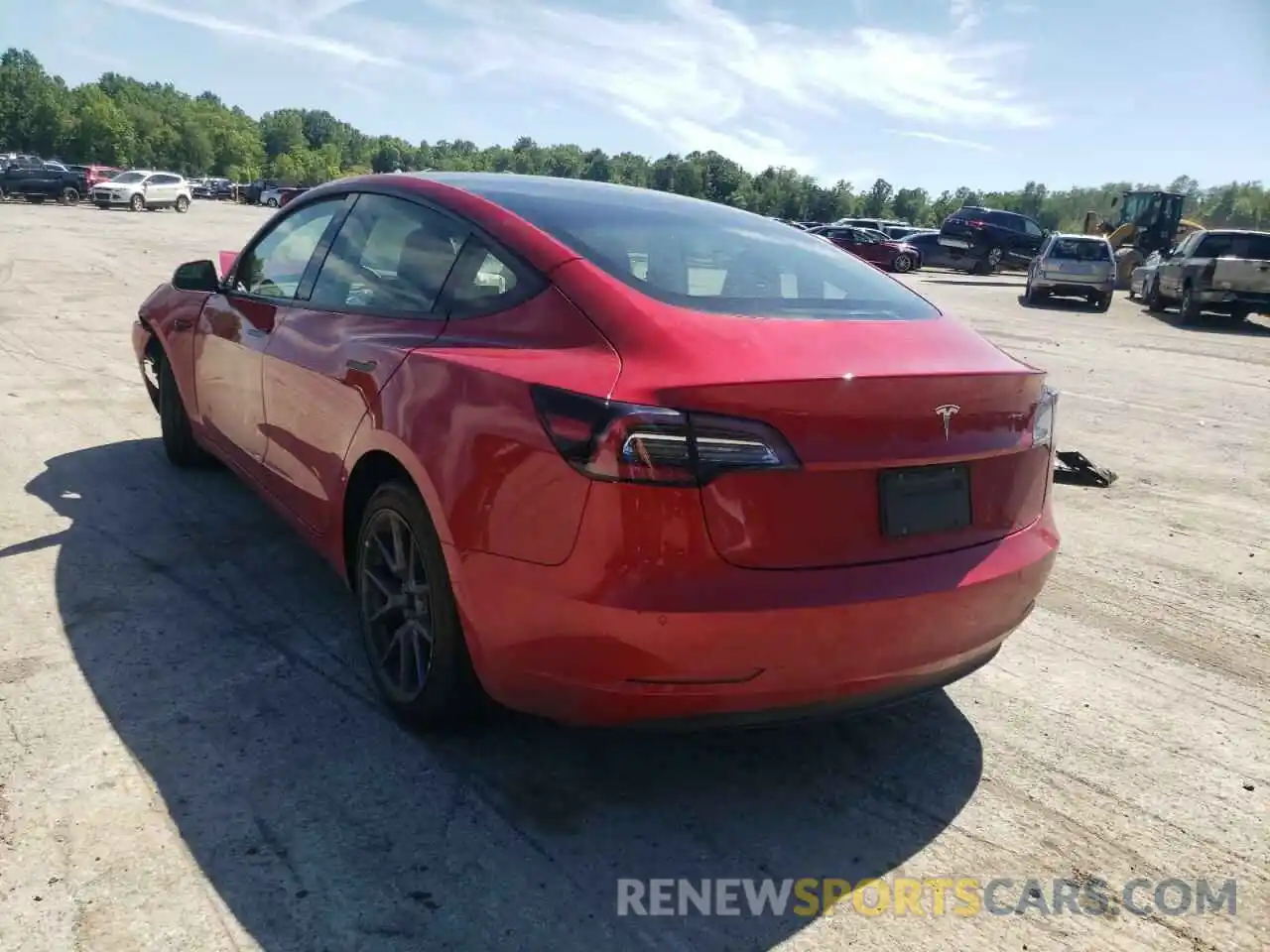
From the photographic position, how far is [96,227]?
28.5m

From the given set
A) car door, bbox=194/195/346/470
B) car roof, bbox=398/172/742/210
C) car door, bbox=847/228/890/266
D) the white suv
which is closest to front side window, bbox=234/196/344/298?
car door, bbox=194/195/346/470

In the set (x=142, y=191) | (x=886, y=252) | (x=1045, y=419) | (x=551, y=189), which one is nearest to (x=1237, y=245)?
(x=886, y=252)

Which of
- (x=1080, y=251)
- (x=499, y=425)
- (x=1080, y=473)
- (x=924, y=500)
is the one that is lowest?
(x=1080, y=473)

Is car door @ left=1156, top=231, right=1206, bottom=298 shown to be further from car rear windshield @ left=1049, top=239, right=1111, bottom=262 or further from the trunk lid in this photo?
the trunk lid

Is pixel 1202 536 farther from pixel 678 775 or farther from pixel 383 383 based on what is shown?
pixel 383 383

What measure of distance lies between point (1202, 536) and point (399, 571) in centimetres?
436

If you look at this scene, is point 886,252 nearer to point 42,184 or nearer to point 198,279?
point 198,279

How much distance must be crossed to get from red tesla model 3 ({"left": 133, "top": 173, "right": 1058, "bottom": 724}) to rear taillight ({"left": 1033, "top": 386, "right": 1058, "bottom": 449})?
1cm

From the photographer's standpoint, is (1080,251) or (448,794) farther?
(1080,251)

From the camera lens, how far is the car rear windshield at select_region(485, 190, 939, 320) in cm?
280

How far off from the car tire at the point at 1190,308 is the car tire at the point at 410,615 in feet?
65.4

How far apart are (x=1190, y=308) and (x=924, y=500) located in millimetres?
19748

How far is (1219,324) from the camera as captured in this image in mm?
19969

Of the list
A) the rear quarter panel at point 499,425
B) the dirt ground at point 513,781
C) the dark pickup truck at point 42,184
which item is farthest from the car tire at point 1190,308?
the dark pickup truck at point 42,184
